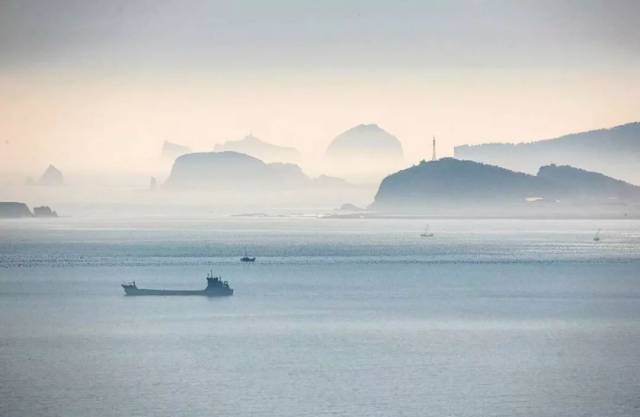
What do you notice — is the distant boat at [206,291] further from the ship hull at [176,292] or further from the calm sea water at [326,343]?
the calm sea water at [326,343]

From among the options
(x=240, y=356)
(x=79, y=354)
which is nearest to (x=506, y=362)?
(x=240, y=356)

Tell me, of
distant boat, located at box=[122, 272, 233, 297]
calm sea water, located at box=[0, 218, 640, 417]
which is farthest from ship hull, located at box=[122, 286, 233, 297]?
calm sea water, located at box=[0, 218, 640, 417]

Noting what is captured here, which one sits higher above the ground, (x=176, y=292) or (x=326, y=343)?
(x=176, y=292)

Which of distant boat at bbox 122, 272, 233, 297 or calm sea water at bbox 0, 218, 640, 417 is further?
distant boat at bbox 122, 272, 233, 297

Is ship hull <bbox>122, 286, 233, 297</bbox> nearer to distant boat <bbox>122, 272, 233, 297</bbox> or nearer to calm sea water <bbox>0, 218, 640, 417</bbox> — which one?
distant boat <bbox>122, 272, 233, 297</bbox>

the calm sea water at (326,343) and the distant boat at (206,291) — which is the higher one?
the distant boat at (206,291)

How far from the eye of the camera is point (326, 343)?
6738cm

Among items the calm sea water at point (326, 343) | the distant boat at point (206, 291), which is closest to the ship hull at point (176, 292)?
the distant boat at point (206, 291)

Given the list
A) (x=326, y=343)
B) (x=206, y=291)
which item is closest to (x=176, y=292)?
(x=206, y=291)

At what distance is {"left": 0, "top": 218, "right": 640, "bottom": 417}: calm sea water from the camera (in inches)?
1955

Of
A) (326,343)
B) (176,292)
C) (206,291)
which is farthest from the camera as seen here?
(176,292)

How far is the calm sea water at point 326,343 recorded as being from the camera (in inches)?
1955

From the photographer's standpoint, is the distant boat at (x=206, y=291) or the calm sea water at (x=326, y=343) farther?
the distant boat at (x=206, y=291)

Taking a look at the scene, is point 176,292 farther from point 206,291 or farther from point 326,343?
point 326,343
